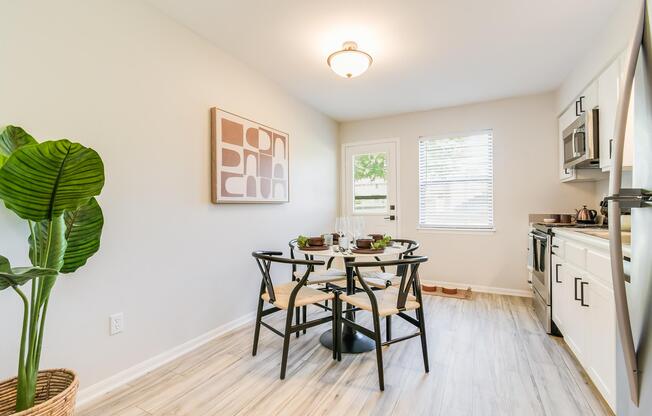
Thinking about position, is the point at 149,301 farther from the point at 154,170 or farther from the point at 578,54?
the point at 578,54

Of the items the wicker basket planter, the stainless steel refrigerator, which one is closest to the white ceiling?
the stainless steel refrigerator

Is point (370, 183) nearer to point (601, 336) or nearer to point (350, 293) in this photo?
point (350, 293)

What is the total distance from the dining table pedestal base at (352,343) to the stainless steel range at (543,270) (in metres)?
1.57

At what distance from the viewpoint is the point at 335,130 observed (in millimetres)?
4898

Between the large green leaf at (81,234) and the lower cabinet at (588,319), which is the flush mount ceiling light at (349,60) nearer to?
the large green leaf at (81,234)

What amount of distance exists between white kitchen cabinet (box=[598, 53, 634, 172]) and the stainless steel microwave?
0.21ft

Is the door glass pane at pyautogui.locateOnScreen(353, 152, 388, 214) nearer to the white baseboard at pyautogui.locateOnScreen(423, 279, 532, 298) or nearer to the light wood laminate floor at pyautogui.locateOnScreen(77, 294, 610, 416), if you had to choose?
the white baseboard at pyautogui.locateOnScreen(423, 279, 532, 298)

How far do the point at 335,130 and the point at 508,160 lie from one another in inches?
94.6

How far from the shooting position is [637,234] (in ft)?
2.78

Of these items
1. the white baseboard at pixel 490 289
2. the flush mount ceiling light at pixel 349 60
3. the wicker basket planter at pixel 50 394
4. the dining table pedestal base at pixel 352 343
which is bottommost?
the dining table pedestal base at pixel 352 343

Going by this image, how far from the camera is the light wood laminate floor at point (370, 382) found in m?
1.76

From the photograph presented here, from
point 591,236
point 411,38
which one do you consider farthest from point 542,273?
point 411,38

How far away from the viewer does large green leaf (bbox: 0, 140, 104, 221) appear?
1151 millimetres

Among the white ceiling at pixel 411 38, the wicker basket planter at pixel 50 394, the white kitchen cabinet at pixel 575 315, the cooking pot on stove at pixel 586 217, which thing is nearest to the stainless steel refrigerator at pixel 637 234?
the white kitchen cabinet at pixel 575 315
